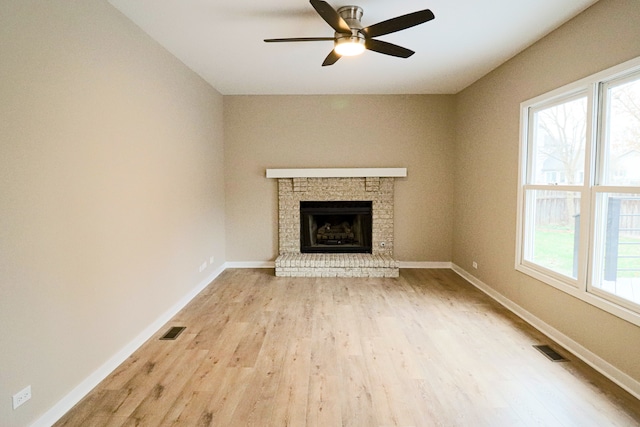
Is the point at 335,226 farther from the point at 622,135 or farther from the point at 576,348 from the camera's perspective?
the point at 622,135

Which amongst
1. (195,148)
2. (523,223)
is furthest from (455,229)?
(195,148)

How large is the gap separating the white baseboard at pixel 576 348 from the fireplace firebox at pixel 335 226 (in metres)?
2.01

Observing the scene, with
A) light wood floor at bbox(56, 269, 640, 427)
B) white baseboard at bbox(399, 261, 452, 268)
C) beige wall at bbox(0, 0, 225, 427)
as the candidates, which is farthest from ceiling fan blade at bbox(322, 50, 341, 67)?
white baseboard at bbox(399, 261, 452, 268)

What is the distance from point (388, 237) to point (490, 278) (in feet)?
5.52

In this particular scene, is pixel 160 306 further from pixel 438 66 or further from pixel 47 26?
pixel 438 66

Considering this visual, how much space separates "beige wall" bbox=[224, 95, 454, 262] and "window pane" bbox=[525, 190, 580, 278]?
2.02 meters

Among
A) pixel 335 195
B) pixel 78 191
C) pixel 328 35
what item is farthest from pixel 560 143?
pixel 78 191

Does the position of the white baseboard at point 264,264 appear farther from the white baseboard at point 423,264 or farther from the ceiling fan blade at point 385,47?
the ceiling fan blade at point 385,47

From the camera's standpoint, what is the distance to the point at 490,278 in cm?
423

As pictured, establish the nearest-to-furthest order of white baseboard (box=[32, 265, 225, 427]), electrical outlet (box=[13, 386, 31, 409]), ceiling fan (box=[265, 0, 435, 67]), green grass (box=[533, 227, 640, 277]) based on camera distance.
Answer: electrical outlet (box=[13, 386, 31, 409]), white baseboard (box=[32, 265, 225, 427]), ceiling fan (box=[265, 0, 435, 67]), green grass (box=[533, 227, 640, 277])

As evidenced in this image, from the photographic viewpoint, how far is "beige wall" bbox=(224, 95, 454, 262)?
5.43 meters

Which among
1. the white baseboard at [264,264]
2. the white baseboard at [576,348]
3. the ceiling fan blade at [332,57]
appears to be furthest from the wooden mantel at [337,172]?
the ceiling fan blade at [332,57]

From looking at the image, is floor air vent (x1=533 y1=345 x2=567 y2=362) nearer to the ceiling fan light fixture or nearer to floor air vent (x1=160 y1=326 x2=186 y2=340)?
the ceiling fan light fixture

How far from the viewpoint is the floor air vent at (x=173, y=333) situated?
311 centimetres
